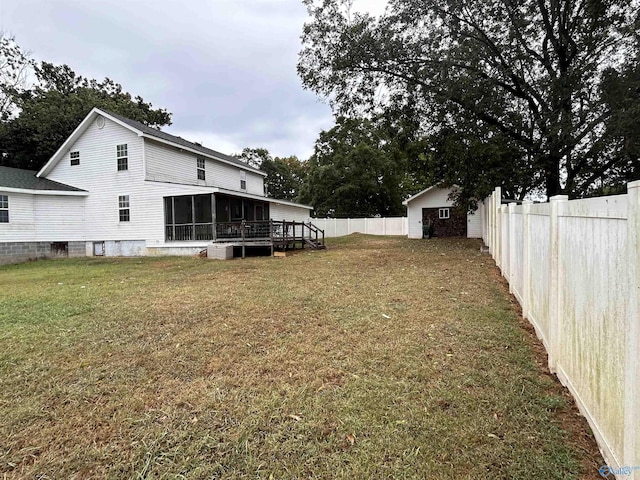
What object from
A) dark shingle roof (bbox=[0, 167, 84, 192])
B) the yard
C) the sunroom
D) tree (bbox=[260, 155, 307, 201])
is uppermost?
tree (bbox=[260, 155, 307, 201])

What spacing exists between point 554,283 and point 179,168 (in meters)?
17.3

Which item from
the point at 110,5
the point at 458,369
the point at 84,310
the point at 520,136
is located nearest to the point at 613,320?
the point at 458,369

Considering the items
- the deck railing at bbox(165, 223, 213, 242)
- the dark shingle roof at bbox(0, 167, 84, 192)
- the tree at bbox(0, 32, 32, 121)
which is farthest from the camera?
the tree at bbox(0, 32, 32, 121)

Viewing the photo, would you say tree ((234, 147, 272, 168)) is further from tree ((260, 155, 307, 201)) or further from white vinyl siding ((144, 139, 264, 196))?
white vinyl siding ((144, 139, 264, 196))

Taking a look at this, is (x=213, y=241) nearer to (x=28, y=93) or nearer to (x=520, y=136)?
(x=520, y=136)

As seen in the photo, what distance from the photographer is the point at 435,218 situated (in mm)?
22375

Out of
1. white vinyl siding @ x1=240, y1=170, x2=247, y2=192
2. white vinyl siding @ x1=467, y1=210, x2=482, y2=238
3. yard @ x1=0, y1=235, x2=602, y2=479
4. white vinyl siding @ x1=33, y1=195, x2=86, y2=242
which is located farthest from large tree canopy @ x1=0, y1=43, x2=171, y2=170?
white vinyl siding @ x1=467, y1=210, x2=482, y2=238

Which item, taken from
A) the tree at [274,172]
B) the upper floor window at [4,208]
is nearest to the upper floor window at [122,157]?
the upper floor window at [4,208]

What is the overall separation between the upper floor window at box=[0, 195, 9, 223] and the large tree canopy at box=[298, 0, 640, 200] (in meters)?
13.4

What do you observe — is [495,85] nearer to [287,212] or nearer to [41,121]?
[287,212]

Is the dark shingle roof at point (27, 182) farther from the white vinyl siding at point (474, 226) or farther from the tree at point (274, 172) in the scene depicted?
the tree at point (274, 172)

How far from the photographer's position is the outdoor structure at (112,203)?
14.8m

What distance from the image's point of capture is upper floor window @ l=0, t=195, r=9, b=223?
14.4 metres

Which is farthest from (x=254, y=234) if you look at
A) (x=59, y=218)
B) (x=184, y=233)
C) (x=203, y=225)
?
(x=59, y=218)
